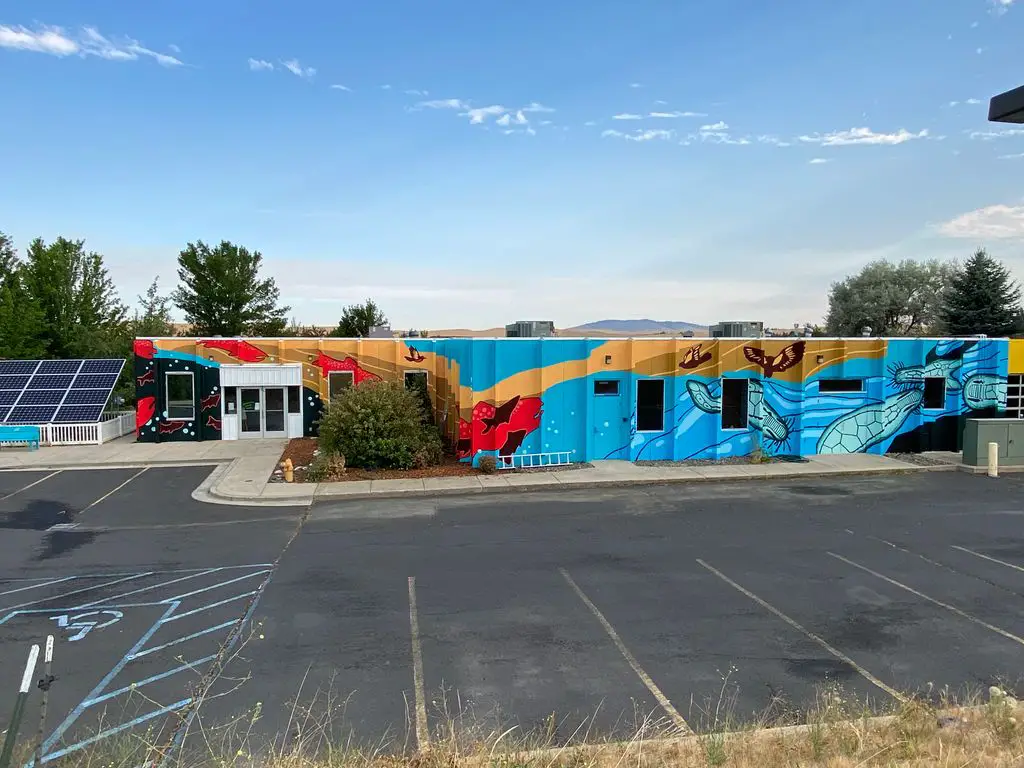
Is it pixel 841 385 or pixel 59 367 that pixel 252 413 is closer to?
pixel 59 367

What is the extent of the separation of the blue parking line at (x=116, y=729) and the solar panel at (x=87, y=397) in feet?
73.2

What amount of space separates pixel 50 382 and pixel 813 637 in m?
28.5

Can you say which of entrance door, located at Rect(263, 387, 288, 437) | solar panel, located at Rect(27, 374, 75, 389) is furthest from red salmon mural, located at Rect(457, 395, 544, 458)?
solar panel, located at Rect(27, 374, 75, 389)

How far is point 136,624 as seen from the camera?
8.38 meters

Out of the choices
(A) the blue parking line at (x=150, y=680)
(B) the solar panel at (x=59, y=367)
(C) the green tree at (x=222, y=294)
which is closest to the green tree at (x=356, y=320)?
(C) the green tree at (x=222, y=294)

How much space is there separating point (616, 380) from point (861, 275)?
5055 centimetres

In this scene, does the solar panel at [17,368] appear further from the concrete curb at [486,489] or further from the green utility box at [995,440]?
the green utility box at [995,440]

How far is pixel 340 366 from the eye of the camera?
26.2m

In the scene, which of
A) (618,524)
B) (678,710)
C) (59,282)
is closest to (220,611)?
(678,710)

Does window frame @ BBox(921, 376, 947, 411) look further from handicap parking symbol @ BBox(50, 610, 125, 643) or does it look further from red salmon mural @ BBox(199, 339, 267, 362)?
red salmon mural @ BBox(199, 339, 267, 362)

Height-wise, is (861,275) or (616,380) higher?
(861,275)

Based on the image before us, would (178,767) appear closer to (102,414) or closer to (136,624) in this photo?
(136,624)

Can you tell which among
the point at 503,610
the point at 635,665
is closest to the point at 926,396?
the point at 503,610

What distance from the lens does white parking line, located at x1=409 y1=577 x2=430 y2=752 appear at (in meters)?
5.84
